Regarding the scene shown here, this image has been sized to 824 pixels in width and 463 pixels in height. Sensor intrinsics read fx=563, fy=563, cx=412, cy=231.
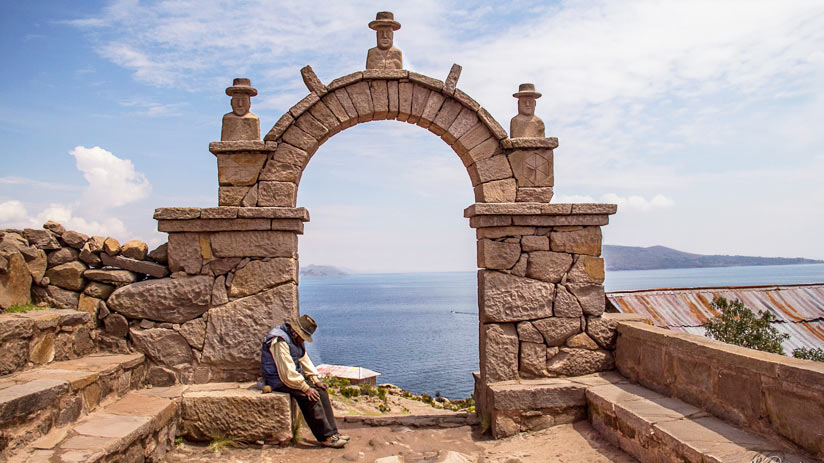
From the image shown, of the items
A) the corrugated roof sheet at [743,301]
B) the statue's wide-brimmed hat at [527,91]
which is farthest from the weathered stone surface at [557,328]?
the corrugated roof sheet at [743,301]

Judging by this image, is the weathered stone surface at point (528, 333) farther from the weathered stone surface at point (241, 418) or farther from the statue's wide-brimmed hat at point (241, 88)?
the statue's wide-brimmed hat at point (241, 88)

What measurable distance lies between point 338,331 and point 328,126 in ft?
133

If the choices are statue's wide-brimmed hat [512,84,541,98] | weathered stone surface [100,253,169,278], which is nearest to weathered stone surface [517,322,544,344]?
statue's wide-brimmed hat [512,84,541,98]

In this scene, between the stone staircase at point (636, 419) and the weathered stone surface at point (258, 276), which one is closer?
the stone staircase at point (636, 419)

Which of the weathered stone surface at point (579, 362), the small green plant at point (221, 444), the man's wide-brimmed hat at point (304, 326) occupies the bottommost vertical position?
the small green plant at point (221, 444)

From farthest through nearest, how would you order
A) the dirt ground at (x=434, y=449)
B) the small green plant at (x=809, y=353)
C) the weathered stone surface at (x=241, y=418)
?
the small green plant at (x=809, y=353)
the weathered stone surface at (x=241, y=418)
the dirt ground at (x=434, y=449)

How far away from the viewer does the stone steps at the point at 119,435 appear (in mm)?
3803

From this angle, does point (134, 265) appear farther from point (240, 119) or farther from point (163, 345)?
point (240, 119)

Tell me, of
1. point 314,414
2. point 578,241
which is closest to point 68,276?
point 314,414

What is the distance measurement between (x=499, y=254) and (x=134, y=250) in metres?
3.89

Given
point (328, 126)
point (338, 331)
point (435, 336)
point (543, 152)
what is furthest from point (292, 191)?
point (338, 331)

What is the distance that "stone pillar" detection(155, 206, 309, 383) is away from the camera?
5.82m

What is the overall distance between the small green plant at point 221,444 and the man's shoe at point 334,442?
81 centimetres

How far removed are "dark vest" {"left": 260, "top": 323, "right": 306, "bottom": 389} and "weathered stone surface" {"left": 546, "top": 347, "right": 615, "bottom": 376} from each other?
8.86ft
